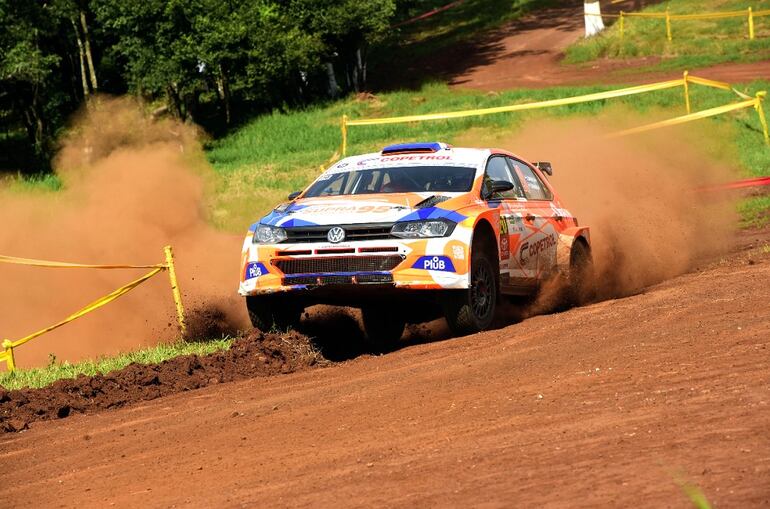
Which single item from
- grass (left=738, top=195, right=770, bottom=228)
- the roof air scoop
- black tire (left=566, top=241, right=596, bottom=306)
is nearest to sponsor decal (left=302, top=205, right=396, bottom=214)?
the roof air scoop

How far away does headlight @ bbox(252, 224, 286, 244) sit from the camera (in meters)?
10.2

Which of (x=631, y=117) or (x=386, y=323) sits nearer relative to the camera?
(x=386, y=323)

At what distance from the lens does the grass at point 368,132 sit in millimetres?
26391

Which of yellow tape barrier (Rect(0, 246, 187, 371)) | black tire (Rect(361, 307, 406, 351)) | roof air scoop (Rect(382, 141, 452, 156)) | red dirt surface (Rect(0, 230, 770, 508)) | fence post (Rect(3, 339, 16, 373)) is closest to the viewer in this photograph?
red dirt surface (Rect(0, 230, 770, 508))

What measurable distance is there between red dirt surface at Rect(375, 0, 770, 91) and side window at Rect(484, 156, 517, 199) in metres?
25.0

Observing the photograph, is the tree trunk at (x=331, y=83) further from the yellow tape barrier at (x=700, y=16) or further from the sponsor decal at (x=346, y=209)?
the sponsor decal at (x=346, y=209)

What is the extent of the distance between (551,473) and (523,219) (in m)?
6.26

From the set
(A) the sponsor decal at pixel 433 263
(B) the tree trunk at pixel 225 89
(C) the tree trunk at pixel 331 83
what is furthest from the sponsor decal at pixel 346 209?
(C) the tree trunk at pixel 331 83

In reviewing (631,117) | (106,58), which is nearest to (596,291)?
(631,117)

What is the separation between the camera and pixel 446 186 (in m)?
10.9

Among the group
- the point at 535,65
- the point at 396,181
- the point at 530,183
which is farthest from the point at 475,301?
the point at 535,65

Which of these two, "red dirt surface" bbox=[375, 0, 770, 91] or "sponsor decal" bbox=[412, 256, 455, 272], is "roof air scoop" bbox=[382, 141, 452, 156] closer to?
"sponsor decal" bbox=[412, 256, 455, 272]

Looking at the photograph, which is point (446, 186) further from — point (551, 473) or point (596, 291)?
point (551, 473)

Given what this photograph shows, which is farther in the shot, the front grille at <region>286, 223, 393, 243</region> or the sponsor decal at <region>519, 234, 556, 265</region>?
the sponsor decal at <region>519, 234, 556, 265</region>
